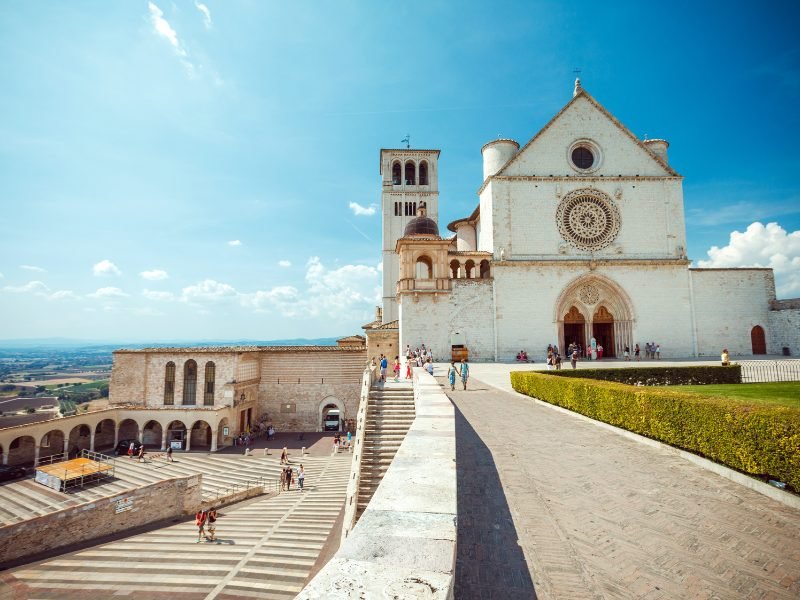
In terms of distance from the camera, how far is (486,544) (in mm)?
4430

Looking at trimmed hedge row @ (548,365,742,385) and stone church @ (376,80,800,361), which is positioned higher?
stone church @ (376,80,800,361)

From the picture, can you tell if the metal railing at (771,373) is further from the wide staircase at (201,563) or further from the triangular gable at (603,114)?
the wide staircase at (201,563)

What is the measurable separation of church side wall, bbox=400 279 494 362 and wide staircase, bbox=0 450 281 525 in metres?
12.0

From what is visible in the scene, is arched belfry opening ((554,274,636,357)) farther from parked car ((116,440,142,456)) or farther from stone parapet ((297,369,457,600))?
parked car ((116,440,142,456))

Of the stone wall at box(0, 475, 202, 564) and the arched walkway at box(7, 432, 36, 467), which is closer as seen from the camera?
the stone wall at box(0, 475, 202, 564)

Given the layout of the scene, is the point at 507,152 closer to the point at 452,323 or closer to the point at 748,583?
the point at 452,323

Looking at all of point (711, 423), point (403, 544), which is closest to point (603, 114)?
point (711, 423)

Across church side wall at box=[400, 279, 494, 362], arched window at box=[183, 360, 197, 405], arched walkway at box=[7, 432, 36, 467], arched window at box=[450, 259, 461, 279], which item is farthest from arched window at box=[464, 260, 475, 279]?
arched walkway at box=[7, 432, 36, 467]

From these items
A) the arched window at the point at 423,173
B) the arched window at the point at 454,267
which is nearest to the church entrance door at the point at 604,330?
the arched window at the point at 454,267

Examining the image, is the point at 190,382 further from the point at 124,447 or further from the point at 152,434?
the point at 124,447

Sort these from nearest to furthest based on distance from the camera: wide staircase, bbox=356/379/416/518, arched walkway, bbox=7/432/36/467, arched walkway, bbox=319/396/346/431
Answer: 1. wide staircase, bbox=356/379/416/518
2. arched walkway, bbox=7/432/36/467
3. arched walkway, bbox=319/396/346/431

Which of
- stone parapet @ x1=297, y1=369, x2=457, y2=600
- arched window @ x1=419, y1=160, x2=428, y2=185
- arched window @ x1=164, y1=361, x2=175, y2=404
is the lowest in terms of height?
arched window @ x1=164, y1=361, x2=175, y2=404

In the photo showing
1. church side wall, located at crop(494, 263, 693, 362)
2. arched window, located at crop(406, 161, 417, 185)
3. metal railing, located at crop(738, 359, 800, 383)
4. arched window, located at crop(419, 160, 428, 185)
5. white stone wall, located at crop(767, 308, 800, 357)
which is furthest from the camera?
arched window, located at crop(406, 161, 417, 185)

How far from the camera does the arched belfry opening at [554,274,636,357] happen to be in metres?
27.7
